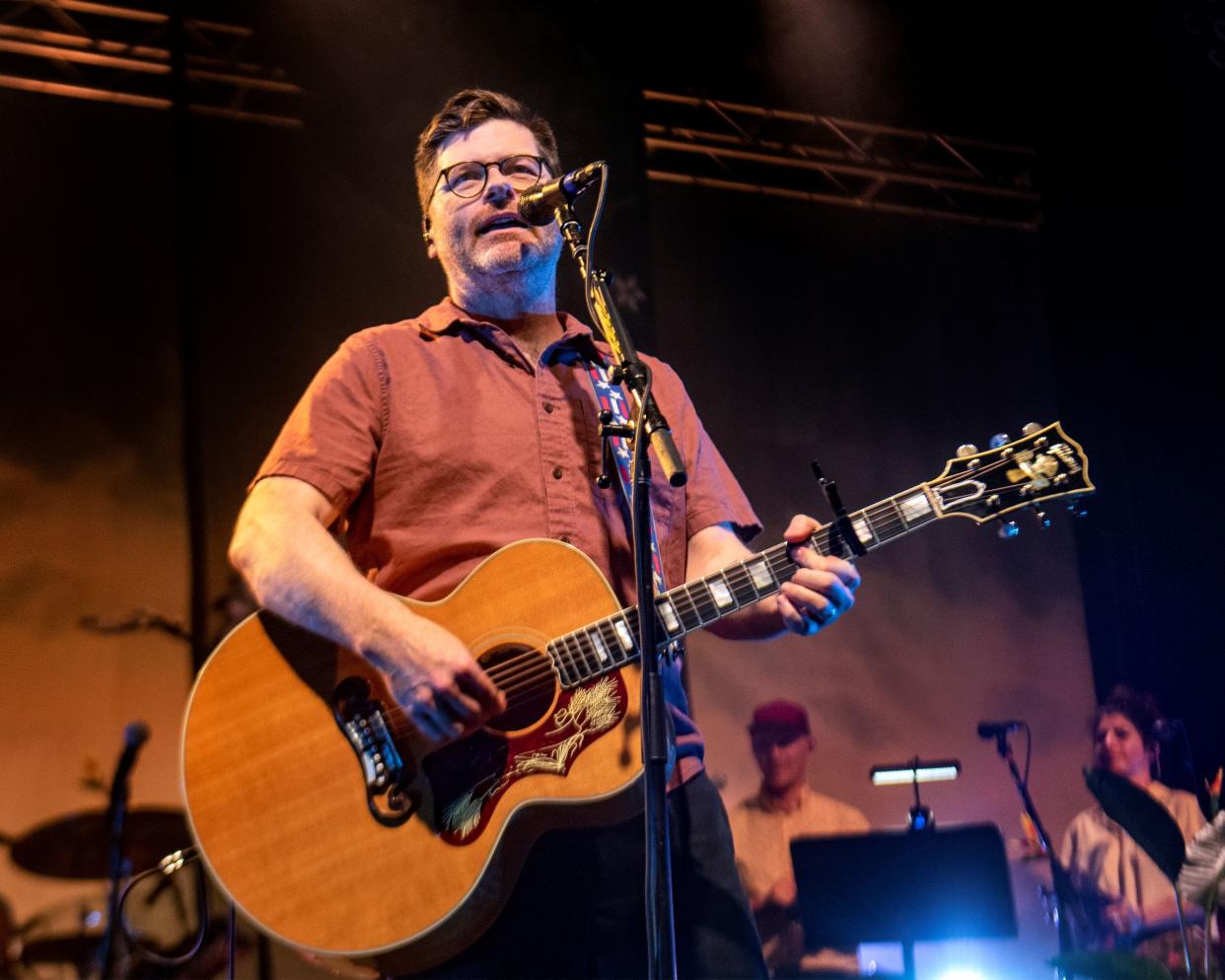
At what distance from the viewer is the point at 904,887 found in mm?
4566

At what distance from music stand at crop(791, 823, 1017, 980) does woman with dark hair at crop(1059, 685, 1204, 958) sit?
1.21 meters

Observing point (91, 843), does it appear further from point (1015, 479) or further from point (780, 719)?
point (1015, 479)

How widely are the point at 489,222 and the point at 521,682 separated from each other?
1223 mm

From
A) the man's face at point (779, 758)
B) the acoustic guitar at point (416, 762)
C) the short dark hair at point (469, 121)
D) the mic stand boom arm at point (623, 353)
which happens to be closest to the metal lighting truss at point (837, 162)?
the short dark hair at point (469, 121)

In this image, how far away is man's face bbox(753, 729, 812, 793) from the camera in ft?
17.8

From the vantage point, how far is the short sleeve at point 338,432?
233 centimetres

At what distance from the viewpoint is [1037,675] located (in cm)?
587

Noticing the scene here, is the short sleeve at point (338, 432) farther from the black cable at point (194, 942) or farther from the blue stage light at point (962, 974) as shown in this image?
the blue stage light at point (962, 974)

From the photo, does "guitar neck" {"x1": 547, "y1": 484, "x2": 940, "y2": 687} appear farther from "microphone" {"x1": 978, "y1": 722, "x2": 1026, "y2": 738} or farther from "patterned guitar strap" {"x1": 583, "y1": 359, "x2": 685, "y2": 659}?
"microphone" {"x1": 978, "y1": 722, "x2": 1026, "y2": 738}

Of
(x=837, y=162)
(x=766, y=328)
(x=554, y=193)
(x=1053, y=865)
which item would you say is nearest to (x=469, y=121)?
(x=554, y=193)

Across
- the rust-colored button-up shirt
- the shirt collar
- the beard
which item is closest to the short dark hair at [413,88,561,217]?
the beard

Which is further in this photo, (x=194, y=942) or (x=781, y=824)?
(x=781, y=824)

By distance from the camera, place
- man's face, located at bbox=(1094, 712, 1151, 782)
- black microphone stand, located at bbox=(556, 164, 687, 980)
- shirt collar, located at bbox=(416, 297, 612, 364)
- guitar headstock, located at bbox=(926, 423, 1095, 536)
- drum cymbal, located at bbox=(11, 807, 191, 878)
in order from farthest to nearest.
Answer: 1. man's face, located at bbox=(1094, 712, 1151, 782)
2. drum cymbal, located at bbox=(11, 807, 191, 878)
3. shirt collar, located at bbox=(416, 297, 612, 364)
4. guitar headstock, located at bbox=(926, 423, 1095, 536)
5. black microphone stand, located at bbox=(556, 164, 687, 980)

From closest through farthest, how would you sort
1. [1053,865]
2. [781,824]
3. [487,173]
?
[487,173]
[1053,865]
[781,824]
